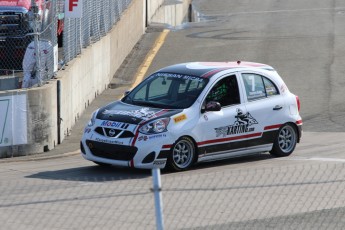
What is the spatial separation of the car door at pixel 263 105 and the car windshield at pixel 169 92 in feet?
2.86

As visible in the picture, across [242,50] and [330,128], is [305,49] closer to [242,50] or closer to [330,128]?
[242,50]

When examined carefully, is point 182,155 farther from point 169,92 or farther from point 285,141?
point 285,141

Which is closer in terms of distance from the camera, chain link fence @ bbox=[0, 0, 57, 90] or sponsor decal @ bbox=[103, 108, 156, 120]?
sponsor decal @ bbox=[103, 108, 156, 120]

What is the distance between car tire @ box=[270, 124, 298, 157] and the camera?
15.3 m

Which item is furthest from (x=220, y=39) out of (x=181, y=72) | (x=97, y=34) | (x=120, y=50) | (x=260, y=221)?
(x=260, y=221)

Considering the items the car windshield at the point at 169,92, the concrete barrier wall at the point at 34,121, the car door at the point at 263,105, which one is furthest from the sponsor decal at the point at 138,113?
the concrete barrier wall at the point at 34,121

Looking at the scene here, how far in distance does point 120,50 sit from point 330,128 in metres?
8.05

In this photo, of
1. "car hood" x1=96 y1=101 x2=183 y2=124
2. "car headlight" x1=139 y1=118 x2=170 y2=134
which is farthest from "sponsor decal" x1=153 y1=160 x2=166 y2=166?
"car hood" x1=96 y1=101 x2=183 y2=124

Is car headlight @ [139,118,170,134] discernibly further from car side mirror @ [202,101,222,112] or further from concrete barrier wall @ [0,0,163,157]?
concrete barrier wall @ [0,0,163,157]

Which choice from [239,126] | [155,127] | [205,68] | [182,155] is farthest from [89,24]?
[155,127]

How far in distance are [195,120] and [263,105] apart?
4.97 feet

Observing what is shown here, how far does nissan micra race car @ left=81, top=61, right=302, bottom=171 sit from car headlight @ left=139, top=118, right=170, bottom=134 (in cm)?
1

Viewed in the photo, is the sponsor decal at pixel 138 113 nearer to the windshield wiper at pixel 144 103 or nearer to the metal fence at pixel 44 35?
the windshield wiper at pixel 144 103

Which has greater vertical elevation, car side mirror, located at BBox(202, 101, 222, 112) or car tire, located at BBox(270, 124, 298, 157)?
car side mirror, located at BBox(202, 101, 222, 112)
